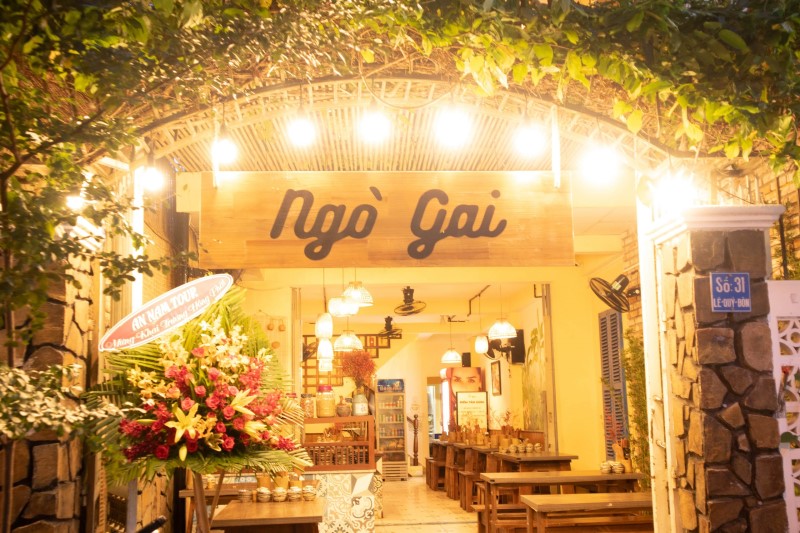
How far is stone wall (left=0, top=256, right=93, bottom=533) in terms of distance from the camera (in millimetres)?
3381

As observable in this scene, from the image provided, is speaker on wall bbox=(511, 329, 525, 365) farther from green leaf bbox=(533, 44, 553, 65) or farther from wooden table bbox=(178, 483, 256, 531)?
green leaf bbox=(533, 44, 553, 65)

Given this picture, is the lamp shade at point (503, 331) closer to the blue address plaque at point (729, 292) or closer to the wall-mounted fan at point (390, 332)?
the wall-mounted fan at point (390, 332)

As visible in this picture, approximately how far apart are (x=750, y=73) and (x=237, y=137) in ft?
11.1

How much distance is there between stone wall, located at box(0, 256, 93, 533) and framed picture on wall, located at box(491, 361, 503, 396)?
476 inches

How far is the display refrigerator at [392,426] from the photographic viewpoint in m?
18.3

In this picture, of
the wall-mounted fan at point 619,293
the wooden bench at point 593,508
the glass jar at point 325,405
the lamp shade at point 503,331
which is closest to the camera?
the wooden bench at point 593,508

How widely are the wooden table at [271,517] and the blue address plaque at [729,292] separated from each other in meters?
2.98

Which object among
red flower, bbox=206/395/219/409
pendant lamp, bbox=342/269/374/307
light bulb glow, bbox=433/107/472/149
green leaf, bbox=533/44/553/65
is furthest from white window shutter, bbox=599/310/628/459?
red flower, bbox=206/395/219/409

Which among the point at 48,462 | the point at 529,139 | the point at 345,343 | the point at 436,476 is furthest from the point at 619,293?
the point at 436,476

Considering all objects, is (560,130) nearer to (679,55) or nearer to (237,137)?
(679,55)

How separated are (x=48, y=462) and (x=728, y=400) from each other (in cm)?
321

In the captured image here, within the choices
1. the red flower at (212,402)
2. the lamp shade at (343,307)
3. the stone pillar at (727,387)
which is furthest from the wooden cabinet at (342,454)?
the red flower at (212,402)

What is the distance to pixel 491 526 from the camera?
850 cm

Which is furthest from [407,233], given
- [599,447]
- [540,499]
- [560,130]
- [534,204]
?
[599,447]
